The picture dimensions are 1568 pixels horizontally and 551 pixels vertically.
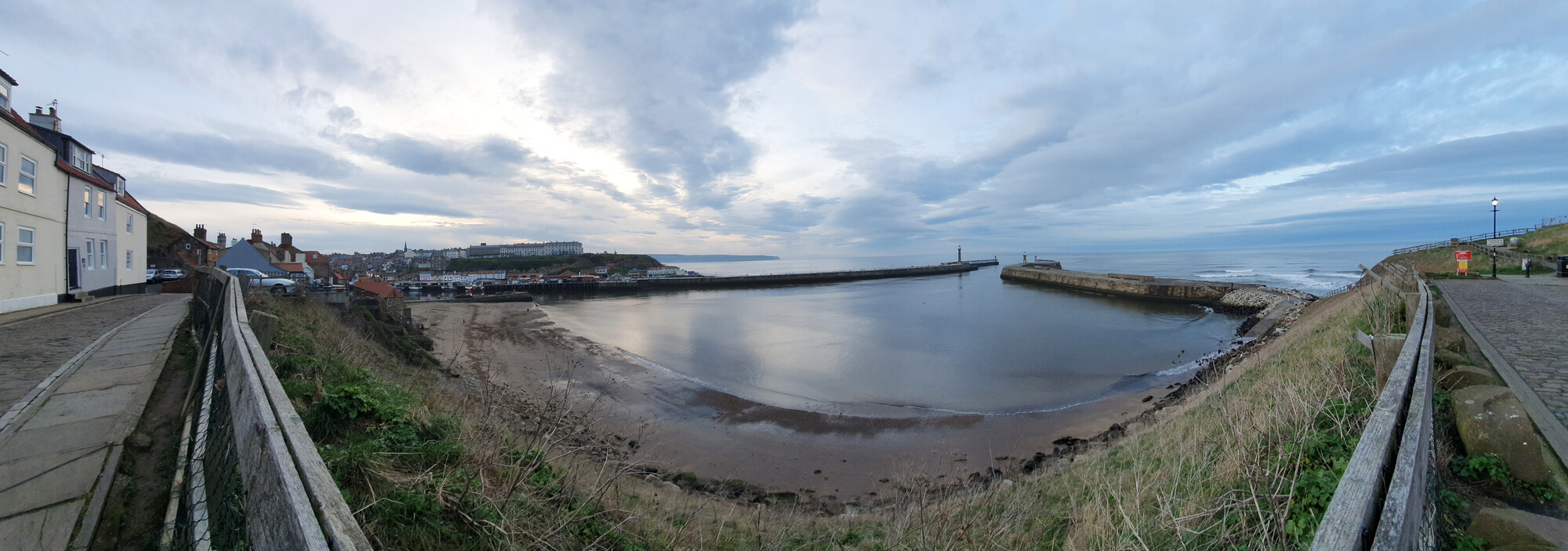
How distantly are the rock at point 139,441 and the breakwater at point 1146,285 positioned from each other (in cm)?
4861

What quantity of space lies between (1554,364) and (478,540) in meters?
10.3

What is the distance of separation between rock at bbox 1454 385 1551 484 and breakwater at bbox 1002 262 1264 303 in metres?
42.6

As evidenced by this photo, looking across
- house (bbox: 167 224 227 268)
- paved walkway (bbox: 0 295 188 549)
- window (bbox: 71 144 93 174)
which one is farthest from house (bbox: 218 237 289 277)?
paved walkway (bbox: 0 295 188 549)

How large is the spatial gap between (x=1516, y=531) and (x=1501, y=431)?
49.1 inches

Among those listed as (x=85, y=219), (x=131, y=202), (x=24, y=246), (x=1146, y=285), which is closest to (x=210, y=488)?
(x=24, y=246)

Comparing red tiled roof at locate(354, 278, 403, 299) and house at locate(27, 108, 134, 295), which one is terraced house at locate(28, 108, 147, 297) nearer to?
house at locate(27, 108, 134, 295)

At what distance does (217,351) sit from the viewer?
491 cm

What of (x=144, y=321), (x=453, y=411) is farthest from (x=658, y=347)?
(x=453, y=411)

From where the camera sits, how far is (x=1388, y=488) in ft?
5.78

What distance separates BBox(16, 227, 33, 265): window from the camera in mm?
11008

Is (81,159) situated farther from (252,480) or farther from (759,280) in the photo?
(759,280)

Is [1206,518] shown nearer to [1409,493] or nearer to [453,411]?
[1409,493]

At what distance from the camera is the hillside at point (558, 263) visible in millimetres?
102100

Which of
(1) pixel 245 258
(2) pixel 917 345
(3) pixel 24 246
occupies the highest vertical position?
(1) pixel 245 258
